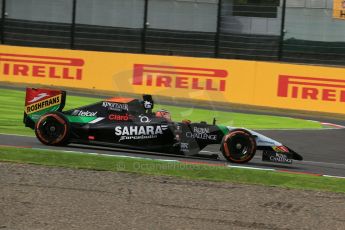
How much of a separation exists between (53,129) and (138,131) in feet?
4.79

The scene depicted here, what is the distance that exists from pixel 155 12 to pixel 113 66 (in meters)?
3.06

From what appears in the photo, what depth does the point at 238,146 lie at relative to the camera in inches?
374

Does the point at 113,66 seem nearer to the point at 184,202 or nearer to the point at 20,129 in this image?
the point at 20,129

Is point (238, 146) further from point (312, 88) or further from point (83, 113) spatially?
point (312, 88)

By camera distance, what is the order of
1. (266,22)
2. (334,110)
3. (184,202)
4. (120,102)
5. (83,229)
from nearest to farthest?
1. (83,229)
2. (184,202)
3. (120,102)
4. (334,110)
5. (266,22)

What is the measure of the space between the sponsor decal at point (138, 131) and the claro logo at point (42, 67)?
11.0 metres

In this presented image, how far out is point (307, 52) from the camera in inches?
810

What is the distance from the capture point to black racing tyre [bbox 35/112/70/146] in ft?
32.6

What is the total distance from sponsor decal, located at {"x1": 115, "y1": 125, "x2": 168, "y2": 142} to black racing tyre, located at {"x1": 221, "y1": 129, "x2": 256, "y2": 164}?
1.02 meters

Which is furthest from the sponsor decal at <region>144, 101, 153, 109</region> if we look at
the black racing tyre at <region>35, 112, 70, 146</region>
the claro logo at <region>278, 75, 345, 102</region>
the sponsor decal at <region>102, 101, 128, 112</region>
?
the claro logo at <region>278, 75, 345, 102</region>

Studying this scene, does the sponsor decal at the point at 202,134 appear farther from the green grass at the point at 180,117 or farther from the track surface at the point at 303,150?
the green grass at the point at 180,117

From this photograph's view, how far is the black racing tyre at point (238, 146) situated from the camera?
9.43 meters

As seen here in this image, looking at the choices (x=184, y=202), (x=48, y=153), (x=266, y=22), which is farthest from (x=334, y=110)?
(x=184, y=202)

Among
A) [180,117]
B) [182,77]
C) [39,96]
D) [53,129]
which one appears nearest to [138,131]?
[53,129]
